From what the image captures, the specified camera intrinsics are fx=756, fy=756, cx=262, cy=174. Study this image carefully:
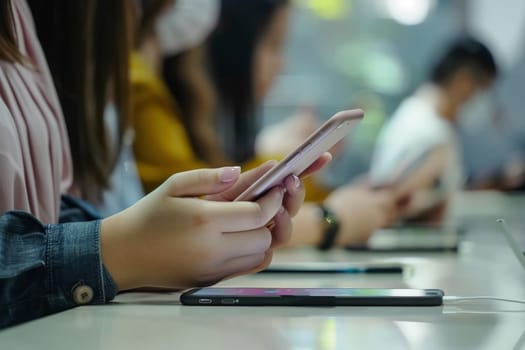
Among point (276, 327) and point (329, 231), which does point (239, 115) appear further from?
point (276, 327)

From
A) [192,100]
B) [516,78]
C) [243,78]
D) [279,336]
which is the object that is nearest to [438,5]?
[516,78]

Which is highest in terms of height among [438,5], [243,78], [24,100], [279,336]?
[438,5]

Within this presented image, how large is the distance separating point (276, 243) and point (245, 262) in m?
0.07

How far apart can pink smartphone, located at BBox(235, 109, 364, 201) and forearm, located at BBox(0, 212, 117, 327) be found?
13cm

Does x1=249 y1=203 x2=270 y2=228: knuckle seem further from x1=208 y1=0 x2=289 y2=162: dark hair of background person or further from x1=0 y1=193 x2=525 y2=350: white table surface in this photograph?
x1=208 y1=0 x2=289 y2=162: dark hair of background person

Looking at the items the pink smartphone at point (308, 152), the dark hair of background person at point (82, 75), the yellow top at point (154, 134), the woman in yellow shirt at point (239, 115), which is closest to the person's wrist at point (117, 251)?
the pink smartphone at point (308, 152)

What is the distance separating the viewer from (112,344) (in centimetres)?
44

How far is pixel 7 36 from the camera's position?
694 millimetres

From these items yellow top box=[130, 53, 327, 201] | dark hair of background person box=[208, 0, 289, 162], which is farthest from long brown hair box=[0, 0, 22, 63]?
dark hair of background person box=[208, 0, 289, 162]

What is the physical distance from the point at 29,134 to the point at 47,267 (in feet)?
0.59

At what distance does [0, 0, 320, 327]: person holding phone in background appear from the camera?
556 millimetres

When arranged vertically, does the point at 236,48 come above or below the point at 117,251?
above

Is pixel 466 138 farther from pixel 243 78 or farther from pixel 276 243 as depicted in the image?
pixel 276 243

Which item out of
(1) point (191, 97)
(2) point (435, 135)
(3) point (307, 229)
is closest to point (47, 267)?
(3) point (307, 229)
